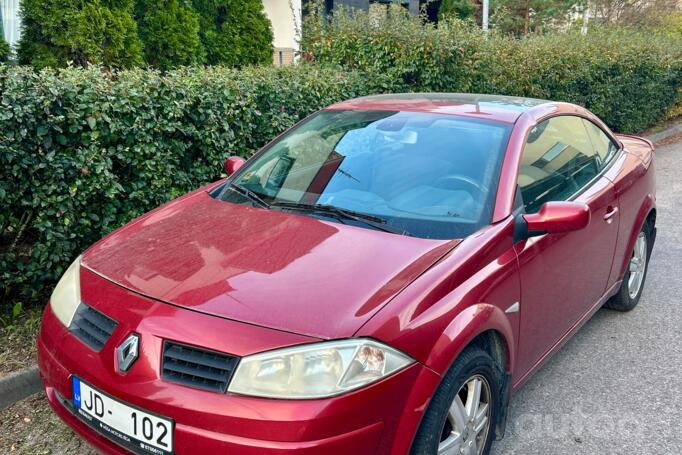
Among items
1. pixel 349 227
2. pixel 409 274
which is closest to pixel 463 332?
pixel 409 274

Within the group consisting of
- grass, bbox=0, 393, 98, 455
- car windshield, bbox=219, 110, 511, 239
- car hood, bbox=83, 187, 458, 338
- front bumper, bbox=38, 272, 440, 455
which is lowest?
grass, bbox=0, 393, 98, 455

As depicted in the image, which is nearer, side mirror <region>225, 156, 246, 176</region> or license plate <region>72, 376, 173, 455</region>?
license plate <region>72, 376, 173, 455</region>

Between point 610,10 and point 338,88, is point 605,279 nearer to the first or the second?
point 338,88

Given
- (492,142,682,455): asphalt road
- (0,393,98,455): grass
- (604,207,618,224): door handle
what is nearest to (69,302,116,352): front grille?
(0,393,98,455): grass

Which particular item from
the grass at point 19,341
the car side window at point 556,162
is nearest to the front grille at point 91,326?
the grass at point 19,341

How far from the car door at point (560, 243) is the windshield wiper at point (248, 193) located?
1.23 m

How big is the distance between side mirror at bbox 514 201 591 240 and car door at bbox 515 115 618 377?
0.22 ft

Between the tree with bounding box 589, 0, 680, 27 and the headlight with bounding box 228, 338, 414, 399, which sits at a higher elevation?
the tree with bounding box 589, 0, 680, 27

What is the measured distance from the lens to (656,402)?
336 cm

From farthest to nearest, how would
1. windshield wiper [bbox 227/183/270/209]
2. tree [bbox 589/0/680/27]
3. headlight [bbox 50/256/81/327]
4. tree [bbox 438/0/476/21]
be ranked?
1. tree [bbox 589/0/680/27]
2. tree [bbox 438/0/476/21]
3. windshield wiper [bbox 227/183/270/209]
4. headlight [bbox 50/256/81/327]

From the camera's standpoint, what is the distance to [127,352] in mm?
2154

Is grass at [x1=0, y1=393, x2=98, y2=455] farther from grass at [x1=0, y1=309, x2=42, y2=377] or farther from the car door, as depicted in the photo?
the car door

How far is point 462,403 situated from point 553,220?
35.7 inches

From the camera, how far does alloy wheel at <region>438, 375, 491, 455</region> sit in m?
2.36
